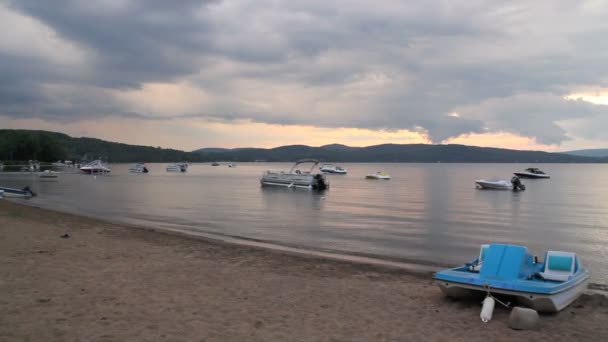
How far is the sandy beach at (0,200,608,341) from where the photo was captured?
738 cm

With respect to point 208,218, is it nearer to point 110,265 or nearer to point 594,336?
point 110,265

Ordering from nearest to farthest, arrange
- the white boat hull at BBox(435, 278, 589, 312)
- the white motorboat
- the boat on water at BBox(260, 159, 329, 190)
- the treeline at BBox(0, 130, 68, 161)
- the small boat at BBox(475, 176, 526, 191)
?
the white boat hull at BBox(435, 278, 589, 312), the boat on water at BBox(260, 159, 329, 190), the small boat at BBox(475, 176, 526, 191), the treeline at BBox(0, 130, 68, 161), the white motorboat

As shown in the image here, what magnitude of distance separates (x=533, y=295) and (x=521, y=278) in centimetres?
105

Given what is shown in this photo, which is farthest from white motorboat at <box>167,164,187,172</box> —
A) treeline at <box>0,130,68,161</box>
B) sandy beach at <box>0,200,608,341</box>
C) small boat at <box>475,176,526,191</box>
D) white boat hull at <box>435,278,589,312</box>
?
white boat hull at <box>435,278,589,312</box>

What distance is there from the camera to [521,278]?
978 centimetres

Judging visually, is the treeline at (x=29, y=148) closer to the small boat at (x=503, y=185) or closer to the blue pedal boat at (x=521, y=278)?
the small boat at (x=503, y=185)

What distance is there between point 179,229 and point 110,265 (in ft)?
35.4

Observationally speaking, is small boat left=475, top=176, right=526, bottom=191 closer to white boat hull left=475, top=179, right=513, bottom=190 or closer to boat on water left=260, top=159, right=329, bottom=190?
white boat hull left=475, top=179, right=513, bottom=190

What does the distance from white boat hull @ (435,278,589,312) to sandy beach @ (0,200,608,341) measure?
20 cm

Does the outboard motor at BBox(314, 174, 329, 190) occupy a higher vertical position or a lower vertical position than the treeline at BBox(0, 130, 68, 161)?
lower

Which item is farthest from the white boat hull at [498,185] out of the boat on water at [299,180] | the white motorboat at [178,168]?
the white motorboat at [178,168]

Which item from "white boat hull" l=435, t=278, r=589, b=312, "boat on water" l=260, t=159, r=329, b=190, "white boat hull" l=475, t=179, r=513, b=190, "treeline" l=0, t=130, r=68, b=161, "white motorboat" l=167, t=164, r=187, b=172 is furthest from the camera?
"white motorboat" l=167, t=164, r=187, b=172

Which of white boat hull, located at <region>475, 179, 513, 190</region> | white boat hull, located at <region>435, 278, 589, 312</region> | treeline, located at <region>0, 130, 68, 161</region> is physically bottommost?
white boat hull, located at <region>475, 179, 513, 190</region>

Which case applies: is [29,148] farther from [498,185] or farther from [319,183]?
[498,185]
